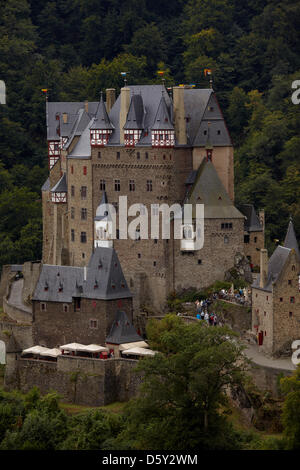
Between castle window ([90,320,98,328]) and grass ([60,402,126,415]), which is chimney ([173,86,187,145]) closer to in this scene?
castle window ([90,320,98,328])

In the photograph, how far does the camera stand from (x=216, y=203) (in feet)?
303

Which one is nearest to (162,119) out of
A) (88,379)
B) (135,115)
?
(135,115)

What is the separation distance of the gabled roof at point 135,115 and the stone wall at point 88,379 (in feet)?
48.6

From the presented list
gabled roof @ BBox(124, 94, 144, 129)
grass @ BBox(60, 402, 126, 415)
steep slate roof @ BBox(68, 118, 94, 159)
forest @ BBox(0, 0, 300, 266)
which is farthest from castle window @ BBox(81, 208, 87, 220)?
forest @ BBox(0, 0, 300, 266)

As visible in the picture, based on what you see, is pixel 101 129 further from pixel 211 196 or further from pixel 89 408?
pixel 89 408

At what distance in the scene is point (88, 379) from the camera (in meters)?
85.8

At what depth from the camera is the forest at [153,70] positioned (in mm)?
113625

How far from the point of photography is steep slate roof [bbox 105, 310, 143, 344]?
87.1 metres

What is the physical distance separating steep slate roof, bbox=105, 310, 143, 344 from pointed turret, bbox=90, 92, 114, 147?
1155cm

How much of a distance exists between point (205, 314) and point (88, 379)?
8086 millimetres

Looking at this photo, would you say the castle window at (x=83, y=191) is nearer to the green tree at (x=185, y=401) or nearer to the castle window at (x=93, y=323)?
the castle window at (x=93, y=323)

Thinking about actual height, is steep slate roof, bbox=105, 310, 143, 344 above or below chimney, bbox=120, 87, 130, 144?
below

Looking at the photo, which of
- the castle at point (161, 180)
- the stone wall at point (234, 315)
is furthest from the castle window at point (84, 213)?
the stone wall at point (234, 315)

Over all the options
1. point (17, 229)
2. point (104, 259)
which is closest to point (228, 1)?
point (17, 229)
